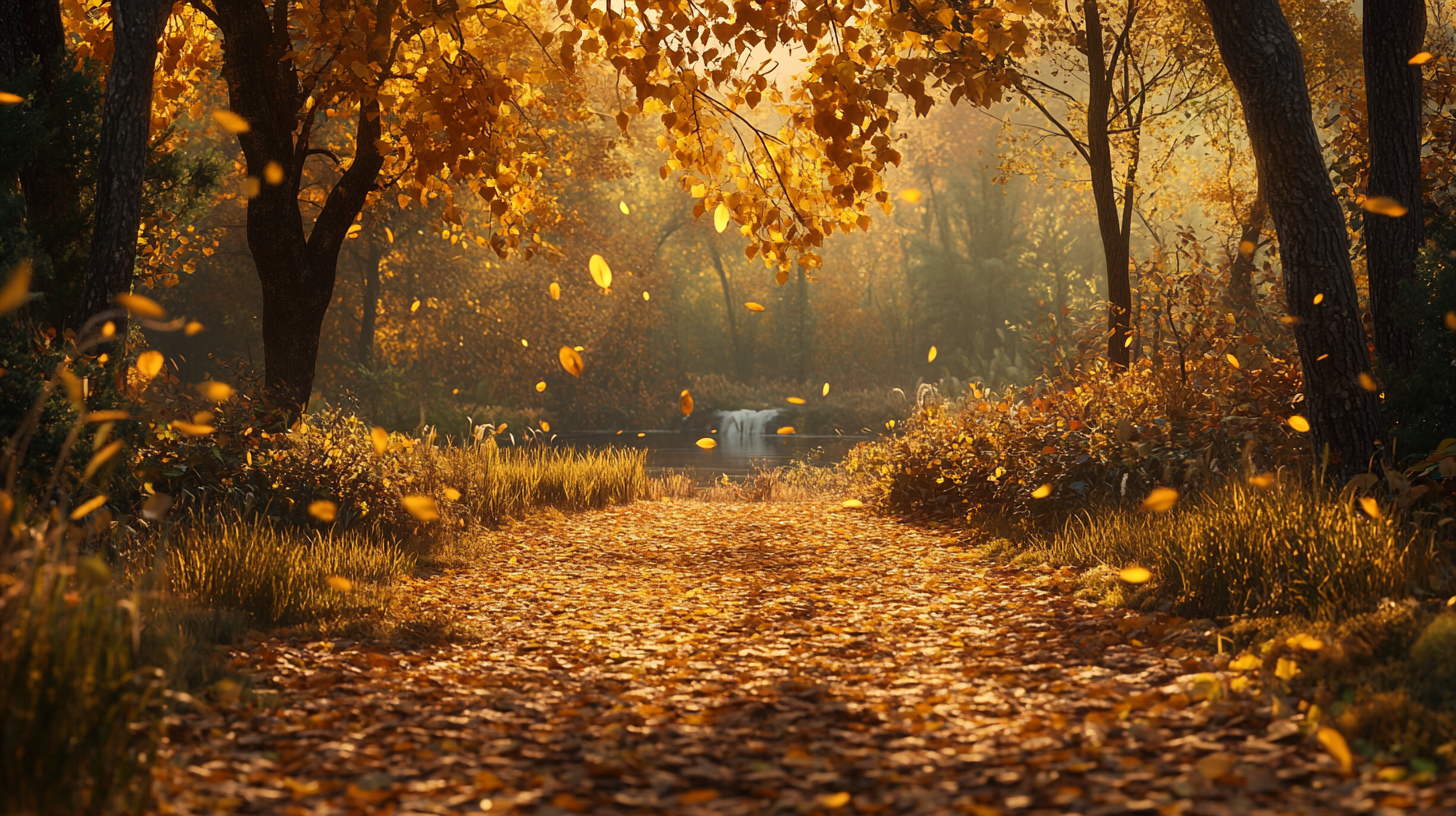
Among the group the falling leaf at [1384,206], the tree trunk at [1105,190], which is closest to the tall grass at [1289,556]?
the falling leaf at [1384,206]

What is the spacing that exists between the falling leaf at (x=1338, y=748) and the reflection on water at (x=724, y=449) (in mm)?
13446

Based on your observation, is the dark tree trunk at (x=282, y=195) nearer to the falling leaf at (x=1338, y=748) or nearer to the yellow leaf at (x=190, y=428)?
the yellow leaf at (x=190, y=428)

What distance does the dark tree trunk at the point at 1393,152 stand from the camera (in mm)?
5809

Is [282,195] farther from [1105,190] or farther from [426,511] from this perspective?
[1105,190]

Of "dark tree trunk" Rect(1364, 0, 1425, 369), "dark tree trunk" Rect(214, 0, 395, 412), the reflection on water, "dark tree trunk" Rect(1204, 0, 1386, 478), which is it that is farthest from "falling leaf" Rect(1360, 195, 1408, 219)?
the reflection on water

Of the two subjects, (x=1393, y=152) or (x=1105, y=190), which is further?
(x=1105, y=190)

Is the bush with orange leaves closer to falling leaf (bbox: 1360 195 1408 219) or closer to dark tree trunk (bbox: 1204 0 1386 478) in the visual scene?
dark tree trunk (bbox: 1204 0 1386 478)

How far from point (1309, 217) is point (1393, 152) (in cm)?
99

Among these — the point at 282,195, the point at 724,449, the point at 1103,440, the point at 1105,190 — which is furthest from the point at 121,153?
the point at 724,449

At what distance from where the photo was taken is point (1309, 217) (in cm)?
541

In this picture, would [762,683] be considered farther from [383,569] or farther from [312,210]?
[312,210]

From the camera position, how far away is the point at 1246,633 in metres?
4.28

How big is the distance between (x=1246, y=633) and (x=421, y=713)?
325cm

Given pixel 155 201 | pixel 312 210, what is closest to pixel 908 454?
pixel 155 201
